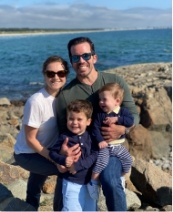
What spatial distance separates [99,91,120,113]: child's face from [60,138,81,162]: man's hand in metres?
0.48

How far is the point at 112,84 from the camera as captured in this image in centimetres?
423

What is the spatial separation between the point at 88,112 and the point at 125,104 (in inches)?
20.6

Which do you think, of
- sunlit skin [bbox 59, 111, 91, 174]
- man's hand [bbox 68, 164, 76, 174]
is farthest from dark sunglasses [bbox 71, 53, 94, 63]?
man's hand [bbox 68, 164, 76, 174]

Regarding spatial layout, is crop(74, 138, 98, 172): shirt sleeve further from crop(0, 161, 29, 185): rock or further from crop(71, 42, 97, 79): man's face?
crop(0, 161, 29, 185): rock

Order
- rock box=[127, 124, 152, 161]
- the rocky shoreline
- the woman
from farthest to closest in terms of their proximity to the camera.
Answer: rock box=[127, 124, 152, 161], the rocky shoreline, the woman

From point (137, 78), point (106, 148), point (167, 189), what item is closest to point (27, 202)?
point (106, 148)

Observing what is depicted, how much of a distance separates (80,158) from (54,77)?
853mm

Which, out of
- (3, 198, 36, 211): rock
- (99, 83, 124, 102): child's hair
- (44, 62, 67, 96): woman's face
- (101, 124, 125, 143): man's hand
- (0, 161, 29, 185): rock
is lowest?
(0, 161, 29, 185): rock

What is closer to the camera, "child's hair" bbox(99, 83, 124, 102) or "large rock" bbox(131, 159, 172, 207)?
"child's hair" bbox(99, 83, 124, 102)

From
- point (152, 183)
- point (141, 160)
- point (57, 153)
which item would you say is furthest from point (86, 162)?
point (141, 160)

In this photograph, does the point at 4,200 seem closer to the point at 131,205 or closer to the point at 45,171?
the point at 45,171

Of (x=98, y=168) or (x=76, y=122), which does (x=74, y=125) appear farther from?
(x=98, y=168)

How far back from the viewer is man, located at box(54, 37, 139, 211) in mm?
4102

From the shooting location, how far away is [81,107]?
4078 millimetres
